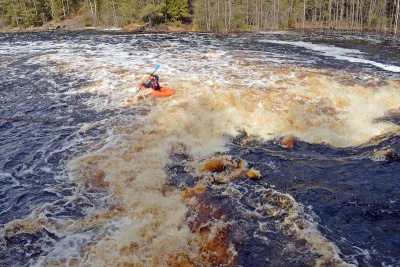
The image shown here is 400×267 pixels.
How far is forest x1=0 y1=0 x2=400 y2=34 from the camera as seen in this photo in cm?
3978

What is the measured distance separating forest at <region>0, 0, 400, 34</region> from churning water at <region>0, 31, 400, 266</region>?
99.0 ft

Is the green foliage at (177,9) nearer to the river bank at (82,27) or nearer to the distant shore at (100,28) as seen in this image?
the river bank at (82,27)

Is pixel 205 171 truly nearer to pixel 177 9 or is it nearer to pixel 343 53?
pixel 343 53

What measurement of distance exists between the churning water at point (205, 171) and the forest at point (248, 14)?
30167 millimetres

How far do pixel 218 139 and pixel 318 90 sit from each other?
18.9ft

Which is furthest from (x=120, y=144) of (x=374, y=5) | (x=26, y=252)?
(x=374, y=5)

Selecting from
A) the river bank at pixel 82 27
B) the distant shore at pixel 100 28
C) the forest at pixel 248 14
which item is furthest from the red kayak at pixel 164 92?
the river bank at pixel 82 27

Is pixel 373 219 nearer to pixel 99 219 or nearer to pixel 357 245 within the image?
pixel 357 245

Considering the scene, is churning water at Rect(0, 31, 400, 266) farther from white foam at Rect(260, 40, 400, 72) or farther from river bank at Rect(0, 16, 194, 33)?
river bank at Rect(0, 16, 194, 33)

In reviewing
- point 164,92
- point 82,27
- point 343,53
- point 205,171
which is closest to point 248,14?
point 343,53

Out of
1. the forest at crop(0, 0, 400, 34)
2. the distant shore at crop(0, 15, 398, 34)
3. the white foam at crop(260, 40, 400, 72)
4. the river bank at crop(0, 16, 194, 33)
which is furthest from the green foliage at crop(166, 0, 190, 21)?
the white foam at crop(260, 40, 400, 72)

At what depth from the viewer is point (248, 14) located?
4516 centimetres

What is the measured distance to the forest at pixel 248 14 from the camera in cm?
3978

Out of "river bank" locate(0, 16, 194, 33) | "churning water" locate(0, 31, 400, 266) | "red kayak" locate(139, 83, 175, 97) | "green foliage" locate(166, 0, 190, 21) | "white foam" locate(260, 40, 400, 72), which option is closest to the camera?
"churning water" locate(0, 31, 400, 266)
